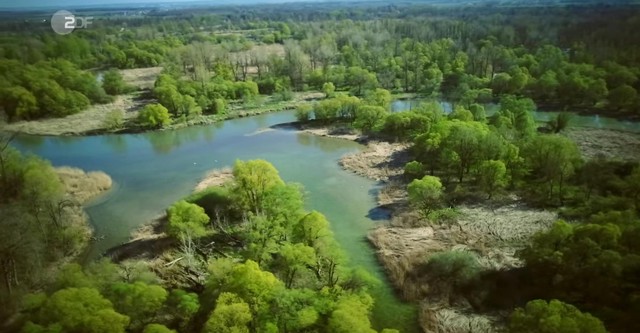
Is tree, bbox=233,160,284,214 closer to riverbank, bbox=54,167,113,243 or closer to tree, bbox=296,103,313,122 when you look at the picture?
riverbank, bbox=54,167,113,243

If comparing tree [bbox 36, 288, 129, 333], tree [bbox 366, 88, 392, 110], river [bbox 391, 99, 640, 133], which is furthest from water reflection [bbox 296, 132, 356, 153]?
tree [bbox 36, 288, 129, 333]

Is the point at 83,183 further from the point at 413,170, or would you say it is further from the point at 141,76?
the point at 141,76

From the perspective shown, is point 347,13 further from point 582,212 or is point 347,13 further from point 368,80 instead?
point 582,212

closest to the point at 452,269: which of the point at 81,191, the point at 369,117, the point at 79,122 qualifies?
the point at 369,117

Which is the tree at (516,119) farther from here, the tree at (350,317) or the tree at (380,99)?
the tree at (350,317)

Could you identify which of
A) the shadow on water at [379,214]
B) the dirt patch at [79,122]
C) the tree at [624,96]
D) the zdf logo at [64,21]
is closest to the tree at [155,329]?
the shadow on water at [379,214]

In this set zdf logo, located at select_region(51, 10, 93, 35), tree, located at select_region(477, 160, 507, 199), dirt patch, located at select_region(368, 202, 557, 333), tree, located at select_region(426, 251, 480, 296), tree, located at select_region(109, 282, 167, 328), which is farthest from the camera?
tree, located at select_region(477, 160, 507, 199)
